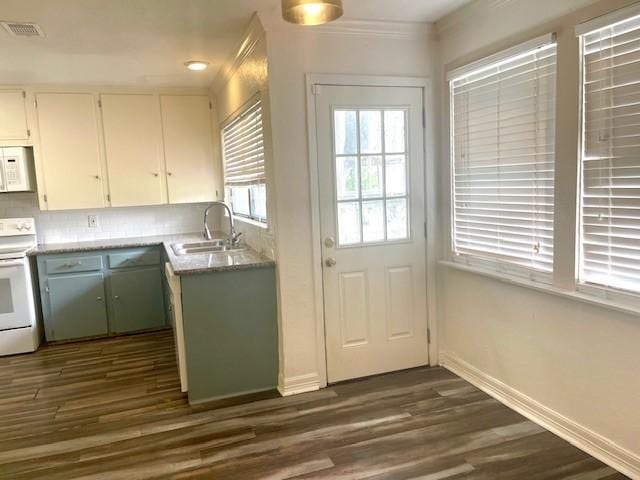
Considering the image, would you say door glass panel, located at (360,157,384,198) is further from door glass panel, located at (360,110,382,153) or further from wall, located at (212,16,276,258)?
wall, located at (212,16,276,258)

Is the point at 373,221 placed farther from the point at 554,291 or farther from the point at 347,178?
the point at 554,291

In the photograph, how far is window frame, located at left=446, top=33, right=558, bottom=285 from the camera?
2.51 meters

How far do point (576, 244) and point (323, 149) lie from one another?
1558 millimetres

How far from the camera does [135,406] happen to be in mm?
3133

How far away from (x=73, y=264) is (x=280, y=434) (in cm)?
285

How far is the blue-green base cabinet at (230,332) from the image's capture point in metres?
3.08

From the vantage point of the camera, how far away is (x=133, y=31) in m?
3.08

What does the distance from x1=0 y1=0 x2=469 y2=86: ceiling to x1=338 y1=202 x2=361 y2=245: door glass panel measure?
117 cm

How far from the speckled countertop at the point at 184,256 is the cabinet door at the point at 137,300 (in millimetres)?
295

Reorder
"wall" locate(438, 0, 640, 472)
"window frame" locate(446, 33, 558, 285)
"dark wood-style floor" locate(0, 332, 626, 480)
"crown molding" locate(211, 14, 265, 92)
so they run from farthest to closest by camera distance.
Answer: "crown molding" locate(211, 14, 265, 92), "window frame" locate(446, 33, 558, 285), "dark wood-style floor" locate(0, 332, 626, 480), "wall" locate(438, 0, 640, 472)

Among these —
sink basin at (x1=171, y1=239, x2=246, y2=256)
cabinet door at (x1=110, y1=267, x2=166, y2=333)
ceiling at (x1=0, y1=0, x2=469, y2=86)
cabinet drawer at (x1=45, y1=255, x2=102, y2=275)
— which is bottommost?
cabinet door at (x1=110, y1=267, x2=166, y2=333)

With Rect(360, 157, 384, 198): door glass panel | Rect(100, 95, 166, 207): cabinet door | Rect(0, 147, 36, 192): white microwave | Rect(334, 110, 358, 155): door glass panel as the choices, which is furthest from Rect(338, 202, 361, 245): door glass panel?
Rect(0, 147, 36, 192): white microwave

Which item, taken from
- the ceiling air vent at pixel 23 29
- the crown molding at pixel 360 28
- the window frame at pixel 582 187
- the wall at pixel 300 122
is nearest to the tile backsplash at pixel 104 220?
the ceiling air vent at pixel 23 29

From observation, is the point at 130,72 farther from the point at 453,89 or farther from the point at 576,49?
the point at 576,49
